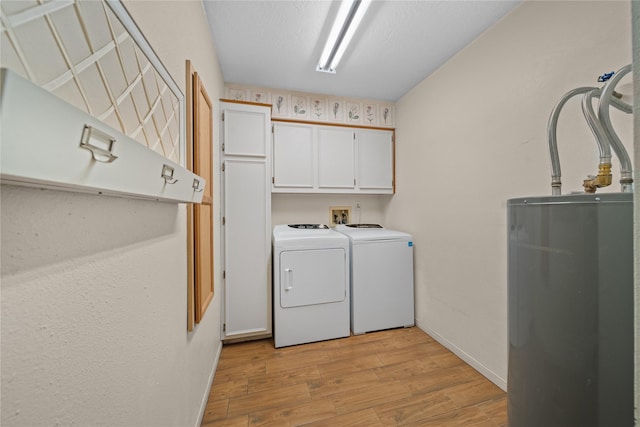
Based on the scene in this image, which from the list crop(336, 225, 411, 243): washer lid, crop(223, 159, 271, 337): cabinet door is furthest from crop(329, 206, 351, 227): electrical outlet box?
crop(223, 159, 271, 337): cabinet door

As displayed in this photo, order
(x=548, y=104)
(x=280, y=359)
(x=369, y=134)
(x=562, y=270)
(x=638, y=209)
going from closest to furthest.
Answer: (x=638, y=209), (x=562, y=270), (x=548, y=104), (x=280, y=359), (x=369, y=134)

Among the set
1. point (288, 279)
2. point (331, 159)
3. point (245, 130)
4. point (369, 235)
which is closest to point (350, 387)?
point (288, 279)

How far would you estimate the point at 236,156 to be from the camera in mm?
2094

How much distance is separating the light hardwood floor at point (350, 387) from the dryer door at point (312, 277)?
0.44 meters

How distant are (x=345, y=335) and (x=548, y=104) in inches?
91.7

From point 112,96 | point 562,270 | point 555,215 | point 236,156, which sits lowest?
point 562,270

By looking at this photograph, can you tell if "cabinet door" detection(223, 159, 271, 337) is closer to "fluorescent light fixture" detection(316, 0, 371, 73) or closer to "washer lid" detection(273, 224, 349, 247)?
"washer lid" detection(273, 224, 349, 247)

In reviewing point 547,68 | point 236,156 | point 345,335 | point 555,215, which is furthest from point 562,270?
point 236,156

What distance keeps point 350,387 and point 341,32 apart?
2560mm

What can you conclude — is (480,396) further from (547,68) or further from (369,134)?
(369,134)

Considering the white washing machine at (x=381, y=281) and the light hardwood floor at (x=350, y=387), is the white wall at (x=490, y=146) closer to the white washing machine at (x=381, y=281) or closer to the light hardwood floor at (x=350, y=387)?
the white washing machine at (x=381, y=281)

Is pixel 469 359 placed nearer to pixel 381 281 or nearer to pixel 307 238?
pixel 381 281

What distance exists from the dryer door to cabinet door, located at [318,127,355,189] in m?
0.86

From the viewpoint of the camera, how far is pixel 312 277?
2145mm
